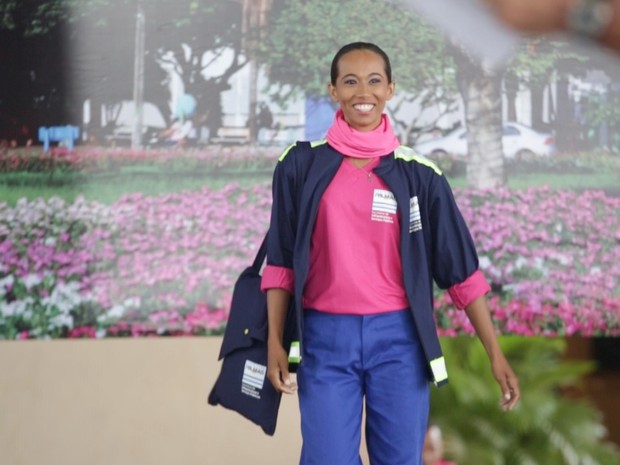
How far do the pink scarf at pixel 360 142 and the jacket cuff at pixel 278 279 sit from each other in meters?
0.36

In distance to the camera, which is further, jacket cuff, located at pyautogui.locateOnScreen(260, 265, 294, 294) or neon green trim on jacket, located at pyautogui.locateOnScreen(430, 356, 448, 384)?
jacket cuff, located at pyautogui.locateOnScreen(260, 265, 294, 294)

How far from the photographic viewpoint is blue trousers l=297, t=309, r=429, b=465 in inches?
111

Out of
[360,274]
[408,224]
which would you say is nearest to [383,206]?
[408,224]

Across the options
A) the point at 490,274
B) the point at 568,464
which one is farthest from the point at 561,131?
the point at 568,464

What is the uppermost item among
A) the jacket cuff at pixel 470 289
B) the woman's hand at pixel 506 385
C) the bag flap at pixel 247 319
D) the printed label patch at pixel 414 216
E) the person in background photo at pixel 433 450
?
the printed label patch at pixel 414 216

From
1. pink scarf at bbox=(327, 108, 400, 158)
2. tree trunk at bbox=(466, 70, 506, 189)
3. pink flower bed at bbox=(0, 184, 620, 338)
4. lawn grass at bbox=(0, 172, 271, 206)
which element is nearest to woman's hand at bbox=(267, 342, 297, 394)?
pink scarf at bbox=(327, 108, 400, 158)

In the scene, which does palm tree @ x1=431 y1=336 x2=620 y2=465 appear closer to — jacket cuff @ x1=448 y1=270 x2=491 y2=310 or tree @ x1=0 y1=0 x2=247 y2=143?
tree @ x1=0 y1=0 x2=247 y2=143

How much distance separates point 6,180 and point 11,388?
3.22 ft

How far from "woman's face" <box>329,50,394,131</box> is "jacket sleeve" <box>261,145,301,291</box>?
198 mm

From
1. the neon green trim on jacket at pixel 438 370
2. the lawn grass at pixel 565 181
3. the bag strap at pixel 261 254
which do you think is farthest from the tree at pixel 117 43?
the neon green trim on jacket at pixel 438 370

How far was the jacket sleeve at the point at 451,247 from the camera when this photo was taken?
3.00 meters

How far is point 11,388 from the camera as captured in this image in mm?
5035

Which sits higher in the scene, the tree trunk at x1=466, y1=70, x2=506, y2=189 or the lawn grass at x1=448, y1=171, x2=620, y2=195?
the tree trunk at x1=466, y1=70, x2=506, y2=189

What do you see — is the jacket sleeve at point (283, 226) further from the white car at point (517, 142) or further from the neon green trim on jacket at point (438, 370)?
the white car at point (517, 142)
